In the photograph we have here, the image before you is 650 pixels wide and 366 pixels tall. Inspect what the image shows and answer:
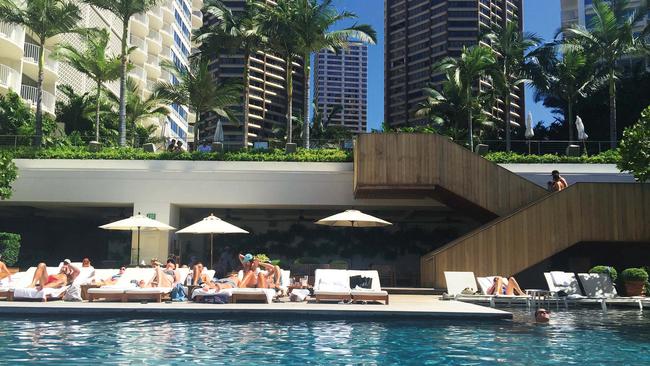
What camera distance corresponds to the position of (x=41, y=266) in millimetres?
13195

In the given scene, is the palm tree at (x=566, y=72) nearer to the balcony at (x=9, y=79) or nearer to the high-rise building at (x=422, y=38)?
the balcony at (x=9, y=79)

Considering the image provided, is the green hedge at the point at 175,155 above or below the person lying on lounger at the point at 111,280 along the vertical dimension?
above

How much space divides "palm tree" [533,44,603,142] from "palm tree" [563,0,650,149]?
188 centimetres

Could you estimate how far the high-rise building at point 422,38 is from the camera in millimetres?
99625

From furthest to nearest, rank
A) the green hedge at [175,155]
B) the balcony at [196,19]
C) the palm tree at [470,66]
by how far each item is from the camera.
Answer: the balcony at [196,19] < the palm tree at [470,66] < the green hedge at [175,155]

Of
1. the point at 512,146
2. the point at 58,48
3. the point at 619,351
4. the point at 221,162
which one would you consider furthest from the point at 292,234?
the point at 619,351

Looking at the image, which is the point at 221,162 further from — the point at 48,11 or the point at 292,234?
the point at 48,11

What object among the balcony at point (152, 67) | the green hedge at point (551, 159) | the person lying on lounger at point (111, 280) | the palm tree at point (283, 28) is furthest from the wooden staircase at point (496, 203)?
the balcony at point (152, 67)

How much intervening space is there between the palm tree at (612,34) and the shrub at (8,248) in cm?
2235

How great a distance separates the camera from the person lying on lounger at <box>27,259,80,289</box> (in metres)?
13.1

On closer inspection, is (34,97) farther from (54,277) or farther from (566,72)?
(566,72)

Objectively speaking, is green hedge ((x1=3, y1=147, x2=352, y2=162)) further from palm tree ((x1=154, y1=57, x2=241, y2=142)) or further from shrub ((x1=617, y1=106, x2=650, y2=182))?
shrub ((x1=617, y1=106, x2=650, y2=182))

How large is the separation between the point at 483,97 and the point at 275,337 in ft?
100

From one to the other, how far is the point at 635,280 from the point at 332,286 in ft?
25.6
